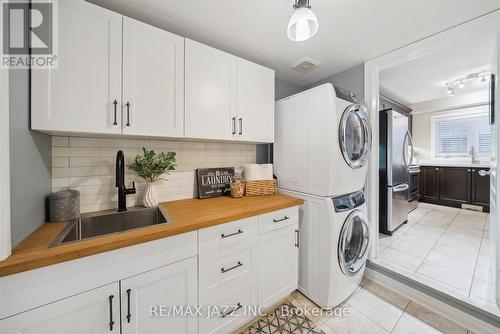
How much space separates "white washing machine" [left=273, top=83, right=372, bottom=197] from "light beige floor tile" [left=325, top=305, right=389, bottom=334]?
102 cm

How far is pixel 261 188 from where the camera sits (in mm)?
1913

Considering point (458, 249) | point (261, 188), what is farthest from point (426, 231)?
point (261, 188)

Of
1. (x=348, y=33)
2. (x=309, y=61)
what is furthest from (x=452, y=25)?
(x=309, y=61)

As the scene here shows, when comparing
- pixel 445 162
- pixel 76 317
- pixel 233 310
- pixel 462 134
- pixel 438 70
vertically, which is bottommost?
pixel 233 310

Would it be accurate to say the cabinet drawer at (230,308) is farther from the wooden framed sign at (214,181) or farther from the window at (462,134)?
the window at (462,134)

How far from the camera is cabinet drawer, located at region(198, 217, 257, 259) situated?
1177 millimetres

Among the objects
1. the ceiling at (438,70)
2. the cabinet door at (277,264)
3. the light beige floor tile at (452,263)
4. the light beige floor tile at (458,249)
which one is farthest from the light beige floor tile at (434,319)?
the ceiling at (438,70)

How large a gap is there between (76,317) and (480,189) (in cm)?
625

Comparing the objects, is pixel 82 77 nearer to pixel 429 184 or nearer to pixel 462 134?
pixel 429 184

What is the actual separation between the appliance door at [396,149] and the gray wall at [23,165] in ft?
11.7

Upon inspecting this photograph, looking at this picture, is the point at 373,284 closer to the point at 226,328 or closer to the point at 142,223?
the point at 226,328

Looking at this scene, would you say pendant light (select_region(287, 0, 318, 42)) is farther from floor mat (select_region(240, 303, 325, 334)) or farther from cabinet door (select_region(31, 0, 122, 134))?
floor mat (select_region(240, 303, 325, 334))

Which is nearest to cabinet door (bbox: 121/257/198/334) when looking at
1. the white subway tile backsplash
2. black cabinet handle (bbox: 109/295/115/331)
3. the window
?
black cabinet handle (bbox: 109/295/115/331)

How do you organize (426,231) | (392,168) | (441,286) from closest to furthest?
(441,286) < (392,168) < (426,231)
